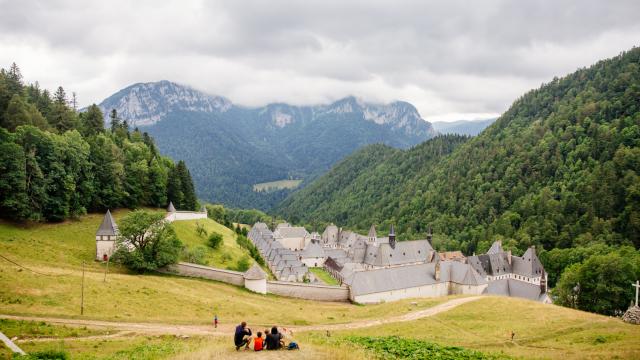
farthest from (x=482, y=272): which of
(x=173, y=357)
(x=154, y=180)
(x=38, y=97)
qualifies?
(x=38, y=97)

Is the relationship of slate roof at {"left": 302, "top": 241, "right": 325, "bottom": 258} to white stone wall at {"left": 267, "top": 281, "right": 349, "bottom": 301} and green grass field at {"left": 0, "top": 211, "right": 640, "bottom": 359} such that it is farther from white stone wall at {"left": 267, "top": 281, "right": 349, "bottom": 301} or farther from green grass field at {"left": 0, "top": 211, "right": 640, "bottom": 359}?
green grass field at {"left": 0, "top": 211, "right": 640, "bottom": 359}

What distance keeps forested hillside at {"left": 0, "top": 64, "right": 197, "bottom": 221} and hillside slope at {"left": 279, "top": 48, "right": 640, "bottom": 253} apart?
85.1 meters

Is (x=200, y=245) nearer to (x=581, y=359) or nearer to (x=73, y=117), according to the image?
(x=73, y=117)

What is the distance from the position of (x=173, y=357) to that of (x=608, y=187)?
123991 mm

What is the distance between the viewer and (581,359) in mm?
26516

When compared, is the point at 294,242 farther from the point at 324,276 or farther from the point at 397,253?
the point at 397,253

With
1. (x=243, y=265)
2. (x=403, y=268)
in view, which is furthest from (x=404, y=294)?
(x=243, y=265)

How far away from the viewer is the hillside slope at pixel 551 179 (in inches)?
4444

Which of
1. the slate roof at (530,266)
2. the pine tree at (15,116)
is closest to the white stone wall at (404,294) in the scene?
the slate roof at (530,266)

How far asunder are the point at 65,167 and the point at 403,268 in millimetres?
53507

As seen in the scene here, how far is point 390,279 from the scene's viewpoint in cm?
7294

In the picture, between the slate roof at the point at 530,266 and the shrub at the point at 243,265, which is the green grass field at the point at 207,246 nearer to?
the shrub at the point at 243,265

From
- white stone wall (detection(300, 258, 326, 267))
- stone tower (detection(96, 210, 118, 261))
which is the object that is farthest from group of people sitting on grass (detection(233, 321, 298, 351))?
white stone wall (detection(300, 258, 326, 267))

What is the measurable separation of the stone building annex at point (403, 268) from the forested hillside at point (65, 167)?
88.1 ft
